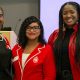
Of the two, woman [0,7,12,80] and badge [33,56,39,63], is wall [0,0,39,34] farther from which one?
badge [33,56,39,63]

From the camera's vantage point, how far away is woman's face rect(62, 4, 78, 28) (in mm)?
2369

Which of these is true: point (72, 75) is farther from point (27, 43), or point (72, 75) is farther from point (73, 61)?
point (27, 43)

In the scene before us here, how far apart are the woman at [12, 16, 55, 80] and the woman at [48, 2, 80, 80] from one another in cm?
10

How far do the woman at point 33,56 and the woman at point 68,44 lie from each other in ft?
0.33

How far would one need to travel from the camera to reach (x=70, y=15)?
2367 millimetres

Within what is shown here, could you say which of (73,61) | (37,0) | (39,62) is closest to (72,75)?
(73,61)

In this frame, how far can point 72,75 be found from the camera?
7.56 ft

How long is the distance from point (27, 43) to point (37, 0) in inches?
83.0

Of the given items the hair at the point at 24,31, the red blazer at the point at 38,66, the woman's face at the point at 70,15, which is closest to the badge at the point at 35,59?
the red blazer at the point at 38,66

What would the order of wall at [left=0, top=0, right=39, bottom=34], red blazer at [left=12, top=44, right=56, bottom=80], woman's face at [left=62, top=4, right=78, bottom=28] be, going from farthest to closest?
wall at [left=0, top=0, right=39, bottom=34], woman's face at [left=62, top=4, right=78, bottom=28], red blazer at [left=12, top=44, right=56, bottom=80]

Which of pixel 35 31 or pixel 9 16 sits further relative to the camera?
pixel 9 16

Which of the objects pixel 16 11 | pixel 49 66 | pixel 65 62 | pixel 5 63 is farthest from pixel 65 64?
pixel 16 11

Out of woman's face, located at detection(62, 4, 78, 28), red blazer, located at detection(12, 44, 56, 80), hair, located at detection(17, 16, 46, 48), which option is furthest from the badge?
woman's face, located at detection(62, 4, 78, 28)

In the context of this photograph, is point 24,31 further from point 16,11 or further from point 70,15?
point 16,11
